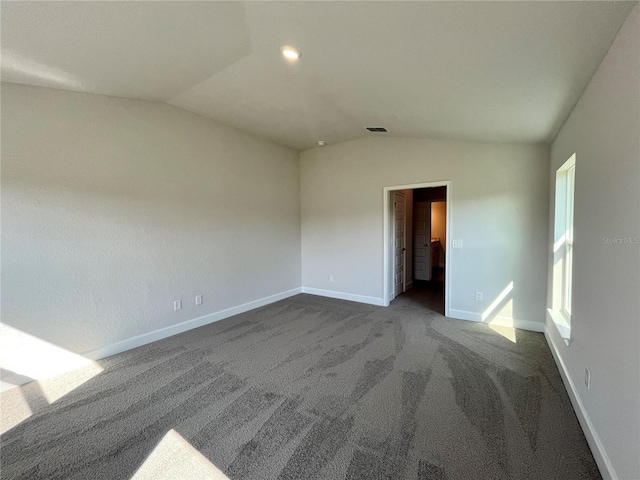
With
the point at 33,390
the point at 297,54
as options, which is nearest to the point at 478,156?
the point at 297,54

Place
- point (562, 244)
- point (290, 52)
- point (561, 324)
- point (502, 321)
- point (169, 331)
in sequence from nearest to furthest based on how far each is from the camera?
point (290, 52)
point (561, 324)
point (562, 244)
point (169, 331)
point (502, 321)

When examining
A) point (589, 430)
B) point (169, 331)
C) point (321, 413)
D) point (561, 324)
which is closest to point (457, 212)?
point (561, 324)

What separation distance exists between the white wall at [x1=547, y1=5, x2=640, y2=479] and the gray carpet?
36 centimetres

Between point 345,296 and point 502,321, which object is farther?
point 345,296

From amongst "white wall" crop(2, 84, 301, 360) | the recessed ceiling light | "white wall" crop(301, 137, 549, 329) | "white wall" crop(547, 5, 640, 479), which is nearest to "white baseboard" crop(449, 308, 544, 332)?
"white wall" crop(301, 137, 549, 329)

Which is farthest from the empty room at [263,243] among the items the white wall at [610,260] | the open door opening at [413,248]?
the open door opening at [413,248]

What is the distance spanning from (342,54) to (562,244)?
3.00 m

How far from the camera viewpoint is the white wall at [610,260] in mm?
1205

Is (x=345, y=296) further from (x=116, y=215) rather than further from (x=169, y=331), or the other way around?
(x=116, y=215)

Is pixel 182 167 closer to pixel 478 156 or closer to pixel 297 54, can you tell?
pixel 297 54

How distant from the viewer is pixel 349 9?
5.02 feet

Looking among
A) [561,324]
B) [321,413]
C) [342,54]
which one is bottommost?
[321,413]

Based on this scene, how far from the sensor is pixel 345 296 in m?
5.10

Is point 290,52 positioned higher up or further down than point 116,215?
higher up
